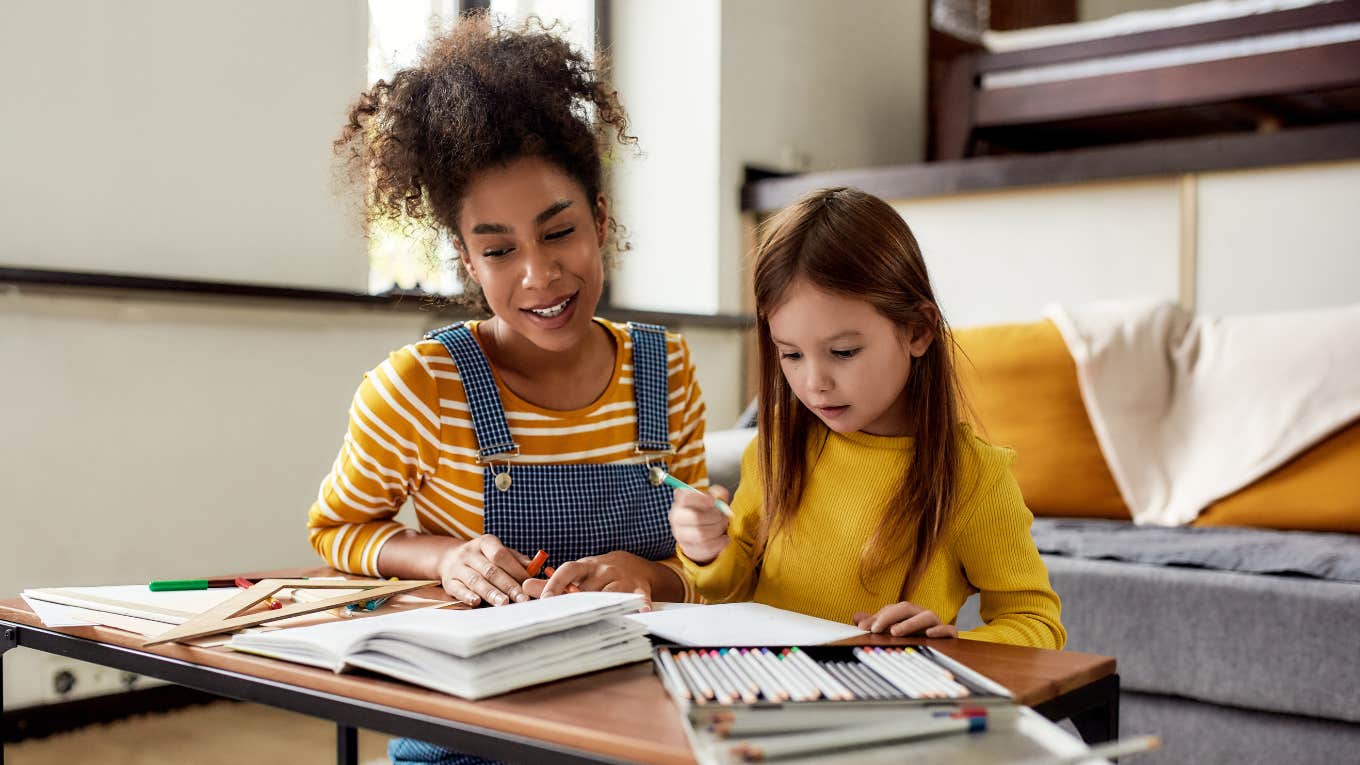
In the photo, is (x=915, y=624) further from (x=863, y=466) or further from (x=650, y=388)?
(x=650, y=388)

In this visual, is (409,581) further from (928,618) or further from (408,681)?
(928,618)

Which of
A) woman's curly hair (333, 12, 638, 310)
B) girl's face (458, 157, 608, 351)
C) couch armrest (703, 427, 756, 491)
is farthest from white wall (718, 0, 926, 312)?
girl's face (458, 157, 608, 351)

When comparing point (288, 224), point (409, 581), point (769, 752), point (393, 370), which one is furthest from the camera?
point (288, 224)

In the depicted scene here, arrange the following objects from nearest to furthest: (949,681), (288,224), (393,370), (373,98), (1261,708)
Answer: (949,681) → (393,370) → (373,98) → (1261,708) → (288,224)

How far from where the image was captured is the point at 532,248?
4.06 ft

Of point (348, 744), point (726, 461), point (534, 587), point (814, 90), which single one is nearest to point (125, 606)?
point (348, 744)

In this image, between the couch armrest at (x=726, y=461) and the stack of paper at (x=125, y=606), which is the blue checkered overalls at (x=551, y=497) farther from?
the couch armrest at (x=726, y=461)

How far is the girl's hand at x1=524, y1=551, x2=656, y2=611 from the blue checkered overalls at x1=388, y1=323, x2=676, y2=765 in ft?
0.40

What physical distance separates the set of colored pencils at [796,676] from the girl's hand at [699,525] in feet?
0.79

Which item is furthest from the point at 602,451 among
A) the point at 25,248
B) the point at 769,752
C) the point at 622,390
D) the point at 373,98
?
the point at 25,248

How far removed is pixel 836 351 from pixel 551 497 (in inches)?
13.8

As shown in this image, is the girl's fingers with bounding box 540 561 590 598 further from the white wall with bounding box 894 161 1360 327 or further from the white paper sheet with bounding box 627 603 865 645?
the white wall with bounding box 894 161 1360 327

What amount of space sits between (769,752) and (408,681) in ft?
0.87

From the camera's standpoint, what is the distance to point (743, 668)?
2.36 feet
